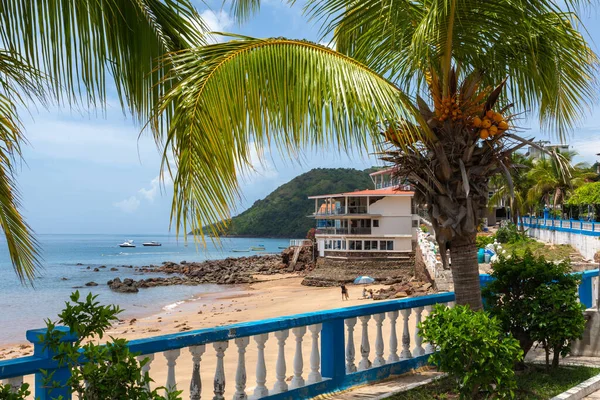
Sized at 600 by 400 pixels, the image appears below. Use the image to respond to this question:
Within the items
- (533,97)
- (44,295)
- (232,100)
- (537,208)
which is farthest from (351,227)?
(232,100)

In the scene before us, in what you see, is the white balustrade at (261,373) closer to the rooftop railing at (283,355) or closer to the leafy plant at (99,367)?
the rooftop railing at (283,355)

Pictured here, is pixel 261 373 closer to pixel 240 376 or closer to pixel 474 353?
pixel 240 376

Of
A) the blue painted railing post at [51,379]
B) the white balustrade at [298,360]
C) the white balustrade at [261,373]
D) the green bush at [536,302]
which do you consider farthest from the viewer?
the green bush at [536,302]

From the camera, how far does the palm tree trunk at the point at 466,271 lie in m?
5.61

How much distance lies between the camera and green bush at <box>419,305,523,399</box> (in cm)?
469

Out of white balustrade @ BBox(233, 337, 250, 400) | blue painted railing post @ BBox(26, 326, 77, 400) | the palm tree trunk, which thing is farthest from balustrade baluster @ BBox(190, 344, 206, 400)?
the palm tree trunk

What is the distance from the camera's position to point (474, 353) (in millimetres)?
4684

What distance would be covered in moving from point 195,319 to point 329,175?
2539 inches

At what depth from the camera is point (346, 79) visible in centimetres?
438

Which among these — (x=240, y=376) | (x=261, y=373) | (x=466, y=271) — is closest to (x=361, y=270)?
(x=466, y=271)

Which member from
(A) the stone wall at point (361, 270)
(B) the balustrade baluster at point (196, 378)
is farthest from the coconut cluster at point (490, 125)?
(A) the stone wall at point (361, 270)

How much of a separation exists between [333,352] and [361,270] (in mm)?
41085

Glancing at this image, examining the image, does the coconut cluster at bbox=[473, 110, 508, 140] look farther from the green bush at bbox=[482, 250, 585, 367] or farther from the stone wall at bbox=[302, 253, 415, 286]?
the stone wall at bbox=[302, 253, 415, 286]

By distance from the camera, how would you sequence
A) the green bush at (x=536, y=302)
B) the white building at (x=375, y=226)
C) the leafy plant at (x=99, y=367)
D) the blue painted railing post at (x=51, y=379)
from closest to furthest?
the leafy plant at (x=99, y=367), the blue painted railing post at (x=51, y=379), the green bush at (x=536, y=302), the white building at (x=375, y=226)
